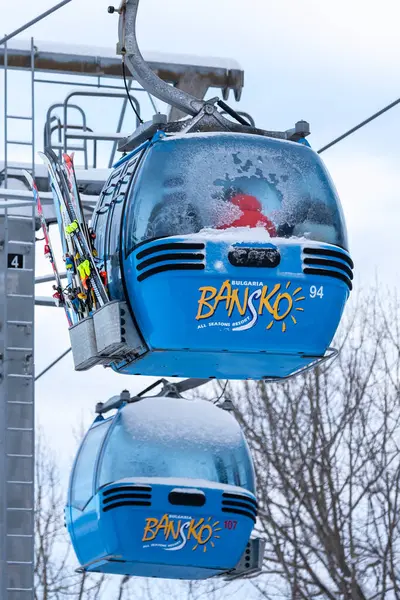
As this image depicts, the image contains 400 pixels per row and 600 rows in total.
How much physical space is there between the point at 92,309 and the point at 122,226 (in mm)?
482

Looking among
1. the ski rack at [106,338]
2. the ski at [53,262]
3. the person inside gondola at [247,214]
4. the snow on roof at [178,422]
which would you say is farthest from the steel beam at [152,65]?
the person inside gondola at [247,214]

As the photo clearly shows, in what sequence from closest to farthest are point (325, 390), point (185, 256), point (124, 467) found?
1. point (185, 256)
2. point (124, 467)
3. point (325, 390)

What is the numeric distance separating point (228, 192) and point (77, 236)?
86 cm

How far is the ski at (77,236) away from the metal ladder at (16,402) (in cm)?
250

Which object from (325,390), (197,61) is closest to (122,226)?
(197,61)

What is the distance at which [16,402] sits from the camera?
42.9ft

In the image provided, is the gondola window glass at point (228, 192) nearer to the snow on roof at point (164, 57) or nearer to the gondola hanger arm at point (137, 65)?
the gondola hanger arm at point (137, 65)

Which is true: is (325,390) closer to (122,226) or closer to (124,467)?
(124,467)

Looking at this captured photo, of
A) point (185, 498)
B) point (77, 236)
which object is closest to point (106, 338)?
point (77, 236)

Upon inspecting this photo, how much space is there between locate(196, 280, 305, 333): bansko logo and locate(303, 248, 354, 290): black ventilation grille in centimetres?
13

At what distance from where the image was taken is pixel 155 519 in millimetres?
12641

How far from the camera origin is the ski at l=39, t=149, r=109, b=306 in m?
9.38

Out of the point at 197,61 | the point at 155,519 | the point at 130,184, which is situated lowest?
the point at 155,519

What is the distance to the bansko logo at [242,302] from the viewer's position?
29.2ft
